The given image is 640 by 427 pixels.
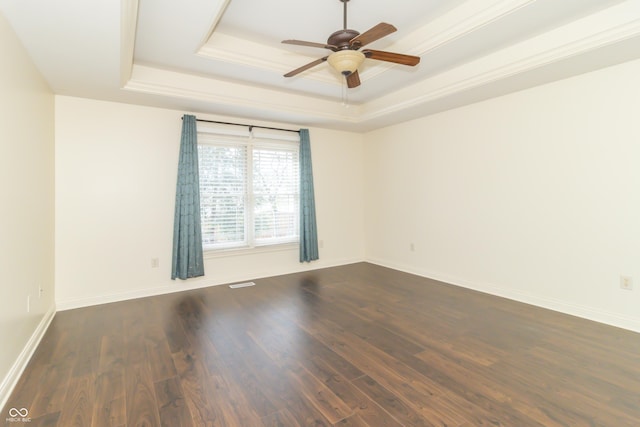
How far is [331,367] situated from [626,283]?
2940 millimetres

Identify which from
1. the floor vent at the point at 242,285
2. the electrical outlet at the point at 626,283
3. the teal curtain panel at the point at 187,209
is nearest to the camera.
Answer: the electrical outlet at the point at 626,283

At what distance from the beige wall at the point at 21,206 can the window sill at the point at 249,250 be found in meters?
1.79

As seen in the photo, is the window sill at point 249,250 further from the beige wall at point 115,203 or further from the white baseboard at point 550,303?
the white baseboard at point 550,303

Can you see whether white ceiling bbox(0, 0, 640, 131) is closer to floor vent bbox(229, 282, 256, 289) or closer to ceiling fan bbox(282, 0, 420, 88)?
ceiling fan bbox(282, 0, 420, 88)

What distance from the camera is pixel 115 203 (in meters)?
3.85

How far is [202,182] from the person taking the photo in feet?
14.5

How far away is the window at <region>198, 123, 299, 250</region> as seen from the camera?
14.7 feet

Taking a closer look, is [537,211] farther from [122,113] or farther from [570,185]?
[122,113]

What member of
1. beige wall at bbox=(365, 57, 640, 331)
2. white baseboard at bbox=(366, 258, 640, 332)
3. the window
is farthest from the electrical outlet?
the window

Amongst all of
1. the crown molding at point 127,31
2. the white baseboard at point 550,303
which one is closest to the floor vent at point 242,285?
the white baseboard at point 550,303

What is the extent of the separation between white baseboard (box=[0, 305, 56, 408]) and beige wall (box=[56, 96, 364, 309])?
72 centimetres

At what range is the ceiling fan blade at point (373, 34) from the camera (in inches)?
84.0

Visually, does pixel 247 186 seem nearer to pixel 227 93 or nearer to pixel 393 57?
pixel 227 93

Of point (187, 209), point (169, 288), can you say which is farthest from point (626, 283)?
point (169, 288)
